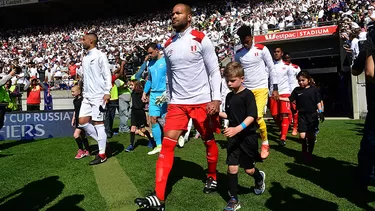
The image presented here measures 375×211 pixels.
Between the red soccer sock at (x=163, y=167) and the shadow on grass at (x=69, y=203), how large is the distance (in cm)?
90

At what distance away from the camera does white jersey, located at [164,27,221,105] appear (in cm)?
388

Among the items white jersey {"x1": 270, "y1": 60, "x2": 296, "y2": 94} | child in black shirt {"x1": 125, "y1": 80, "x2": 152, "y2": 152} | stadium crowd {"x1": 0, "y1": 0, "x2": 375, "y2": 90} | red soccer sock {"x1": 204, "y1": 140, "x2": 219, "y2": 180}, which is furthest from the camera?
stadium crowd {"x1": 0, "y1": 0, "x2": 375, "y2": 90}

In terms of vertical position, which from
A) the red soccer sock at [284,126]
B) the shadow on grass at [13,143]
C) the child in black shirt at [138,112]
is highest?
the child in black shirt at [138,112]

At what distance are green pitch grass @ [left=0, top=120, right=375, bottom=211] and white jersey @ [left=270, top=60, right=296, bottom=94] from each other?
5.37 feet

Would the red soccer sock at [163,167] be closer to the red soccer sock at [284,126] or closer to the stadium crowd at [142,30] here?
the red soccer sock at [284,126]

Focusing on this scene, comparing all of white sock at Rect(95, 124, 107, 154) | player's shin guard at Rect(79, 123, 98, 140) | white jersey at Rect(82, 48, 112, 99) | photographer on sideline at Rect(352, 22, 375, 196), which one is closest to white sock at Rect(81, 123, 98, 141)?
player's shin guard at Rect(79, 123, 98, 140)

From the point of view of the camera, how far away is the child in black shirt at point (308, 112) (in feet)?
17.9

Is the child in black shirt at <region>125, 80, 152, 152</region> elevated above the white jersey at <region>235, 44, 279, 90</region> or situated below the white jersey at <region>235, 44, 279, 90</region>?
below

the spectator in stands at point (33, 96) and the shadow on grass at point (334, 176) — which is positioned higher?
the spectator in stands at point (33, 96)

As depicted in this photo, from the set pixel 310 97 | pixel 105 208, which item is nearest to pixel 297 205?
pixel 105 208

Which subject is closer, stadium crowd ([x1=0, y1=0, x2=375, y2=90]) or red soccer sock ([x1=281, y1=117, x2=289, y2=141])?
red soccer sock ([x1=281, y1=117, x2=289, y2=141])

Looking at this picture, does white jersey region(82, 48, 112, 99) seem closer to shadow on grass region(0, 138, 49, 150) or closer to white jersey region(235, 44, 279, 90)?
white jersey region(235, 44, 279, 90)

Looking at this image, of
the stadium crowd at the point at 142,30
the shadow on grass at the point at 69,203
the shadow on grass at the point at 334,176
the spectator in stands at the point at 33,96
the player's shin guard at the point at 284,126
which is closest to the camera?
the shadow on grass at the point at 69,203

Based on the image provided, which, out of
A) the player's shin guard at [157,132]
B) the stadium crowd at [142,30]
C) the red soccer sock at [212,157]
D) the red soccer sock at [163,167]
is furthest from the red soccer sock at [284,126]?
the stadium crowd at [142,30]
